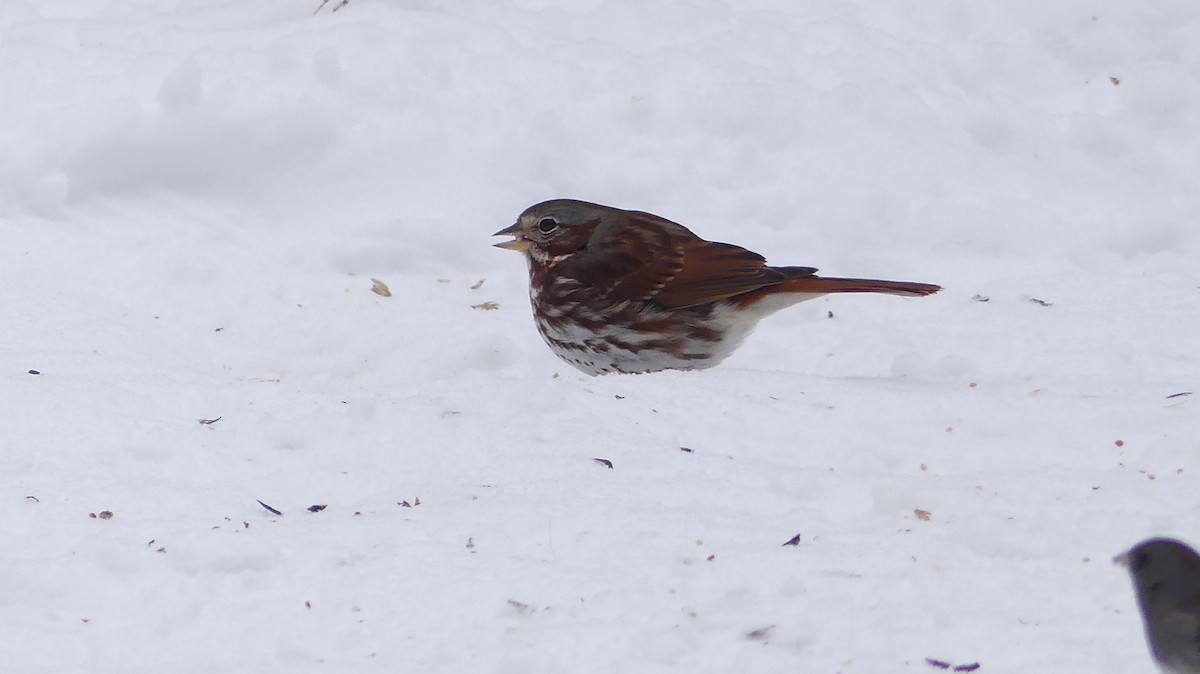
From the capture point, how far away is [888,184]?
296 inches

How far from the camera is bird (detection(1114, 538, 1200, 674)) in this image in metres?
2.62

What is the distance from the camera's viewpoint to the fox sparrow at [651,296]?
5.70 metres

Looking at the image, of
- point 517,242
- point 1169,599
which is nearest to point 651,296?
point 517,242

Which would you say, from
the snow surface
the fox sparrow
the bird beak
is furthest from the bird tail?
the bird beak

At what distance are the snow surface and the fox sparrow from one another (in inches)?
16.8

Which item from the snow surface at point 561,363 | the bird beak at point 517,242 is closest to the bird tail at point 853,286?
the snow surface at point 561,363

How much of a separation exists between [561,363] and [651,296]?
755 mm

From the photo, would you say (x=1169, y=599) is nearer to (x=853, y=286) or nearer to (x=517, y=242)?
(x=853, y=286)

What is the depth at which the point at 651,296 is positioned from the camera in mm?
5719

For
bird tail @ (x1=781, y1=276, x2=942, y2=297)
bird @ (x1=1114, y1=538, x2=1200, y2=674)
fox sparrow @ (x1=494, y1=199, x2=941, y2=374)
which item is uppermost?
bird @ (x1=1114, y1=538, x2=1200, y2=674)

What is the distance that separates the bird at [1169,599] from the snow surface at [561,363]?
19cm

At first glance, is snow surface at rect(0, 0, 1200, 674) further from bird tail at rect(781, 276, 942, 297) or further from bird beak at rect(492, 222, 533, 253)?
bird beak at rect(492, 222, 533, 253)

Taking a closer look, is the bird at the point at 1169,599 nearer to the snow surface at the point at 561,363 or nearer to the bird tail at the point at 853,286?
the snow surface at the point at 561,363

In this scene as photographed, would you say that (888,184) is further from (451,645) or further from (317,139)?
(451,645)
